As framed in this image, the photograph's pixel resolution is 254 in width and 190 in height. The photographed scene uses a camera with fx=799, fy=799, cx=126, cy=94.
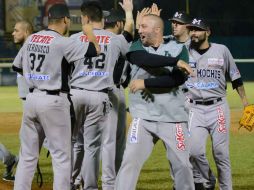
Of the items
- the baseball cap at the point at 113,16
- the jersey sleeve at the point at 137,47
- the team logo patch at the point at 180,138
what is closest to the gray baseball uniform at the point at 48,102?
the jersey sleeve at the point at 137,47

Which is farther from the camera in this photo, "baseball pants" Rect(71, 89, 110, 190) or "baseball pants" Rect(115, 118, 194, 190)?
"baseball pants" Rect(71, 89, 110, 190)

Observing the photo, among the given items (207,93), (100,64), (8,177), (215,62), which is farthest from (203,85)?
(8,177)

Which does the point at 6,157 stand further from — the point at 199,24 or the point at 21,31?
the point at 199,24

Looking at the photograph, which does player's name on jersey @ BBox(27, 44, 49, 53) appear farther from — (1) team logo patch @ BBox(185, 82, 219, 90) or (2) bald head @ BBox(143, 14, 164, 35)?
(1) team logo patch @ BBox(185, 82, 219, 90)

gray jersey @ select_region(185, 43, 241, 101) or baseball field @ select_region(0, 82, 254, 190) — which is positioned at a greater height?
gray jersey @ select_region(185, 43, 241, 101)

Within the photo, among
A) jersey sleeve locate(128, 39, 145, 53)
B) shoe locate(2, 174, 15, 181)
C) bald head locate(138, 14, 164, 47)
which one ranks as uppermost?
bald head locate(138, 14, 164, 47)

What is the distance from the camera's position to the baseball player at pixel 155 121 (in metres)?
6.47

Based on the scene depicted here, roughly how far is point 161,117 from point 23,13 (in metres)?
22.2

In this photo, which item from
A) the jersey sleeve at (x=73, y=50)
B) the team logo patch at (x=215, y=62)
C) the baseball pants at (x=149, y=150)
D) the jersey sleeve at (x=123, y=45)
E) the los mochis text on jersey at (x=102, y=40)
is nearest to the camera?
the baseball pants at (x=149, y=150)

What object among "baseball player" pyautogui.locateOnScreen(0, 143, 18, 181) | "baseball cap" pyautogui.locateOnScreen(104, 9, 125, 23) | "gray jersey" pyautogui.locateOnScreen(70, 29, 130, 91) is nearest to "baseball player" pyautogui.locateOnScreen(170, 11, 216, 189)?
"baseball cap" pyautogui.locateOnScreen(104, 9, 125, 23)

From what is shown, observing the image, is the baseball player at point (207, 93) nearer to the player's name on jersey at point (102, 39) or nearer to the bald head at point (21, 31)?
the player's name on jersey at point (102, 39)

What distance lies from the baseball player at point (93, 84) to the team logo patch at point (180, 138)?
1.59 m

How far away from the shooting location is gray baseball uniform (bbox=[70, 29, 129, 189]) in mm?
7984

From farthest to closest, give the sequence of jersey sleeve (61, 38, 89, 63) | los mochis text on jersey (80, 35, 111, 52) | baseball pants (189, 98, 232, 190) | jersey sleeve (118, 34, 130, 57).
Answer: baseball pants (189, 98, 232, 190), jersey sleeve (118, 34, 130, 57), los mochis text on jersey (80, 35, 111, 52), jersey sleeve (61, 38, 89, 63)
